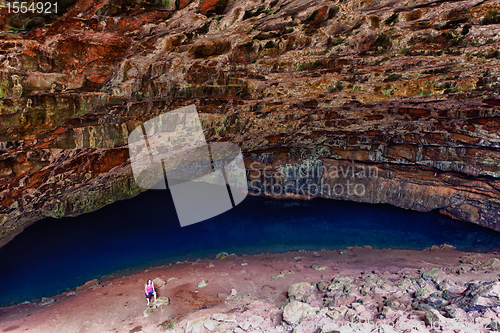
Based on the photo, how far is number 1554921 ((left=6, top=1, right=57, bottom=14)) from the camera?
382 centimetres

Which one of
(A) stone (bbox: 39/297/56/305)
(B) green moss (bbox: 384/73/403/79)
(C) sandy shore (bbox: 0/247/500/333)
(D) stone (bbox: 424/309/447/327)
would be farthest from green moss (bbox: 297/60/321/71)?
(A) stone (bbox: 39/297/56/305)

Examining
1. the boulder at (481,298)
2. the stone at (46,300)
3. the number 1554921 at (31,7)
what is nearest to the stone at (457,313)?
the boulder at (481,298)

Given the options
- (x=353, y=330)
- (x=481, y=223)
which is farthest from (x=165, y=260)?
(x=481, y=223)

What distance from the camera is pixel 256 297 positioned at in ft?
23.0

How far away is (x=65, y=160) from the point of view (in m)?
8.63

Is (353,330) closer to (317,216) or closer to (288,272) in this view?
(288,272)

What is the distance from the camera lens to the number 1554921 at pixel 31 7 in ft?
12.5

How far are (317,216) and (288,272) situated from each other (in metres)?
7.25

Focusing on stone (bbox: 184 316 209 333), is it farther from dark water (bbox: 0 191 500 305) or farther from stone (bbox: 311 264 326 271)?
dark water (bbox: 0 191 500 305)

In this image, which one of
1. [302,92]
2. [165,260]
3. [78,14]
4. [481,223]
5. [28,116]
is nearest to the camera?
[78,14]

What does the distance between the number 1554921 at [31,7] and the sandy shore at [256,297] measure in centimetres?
650

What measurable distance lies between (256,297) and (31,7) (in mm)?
7734

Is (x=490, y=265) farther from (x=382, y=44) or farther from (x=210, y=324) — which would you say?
(x=210, y=324)

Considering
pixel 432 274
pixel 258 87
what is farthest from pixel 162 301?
pixel 432 274
